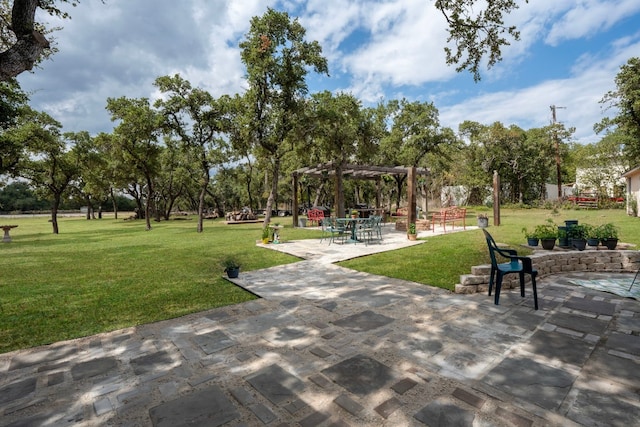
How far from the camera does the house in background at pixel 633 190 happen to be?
1611cm

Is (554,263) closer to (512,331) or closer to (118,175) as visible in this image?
(512,331)

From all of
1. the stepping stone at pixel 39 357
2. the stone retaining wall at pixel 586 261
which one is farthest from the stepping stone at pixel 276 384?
the stone retaining wall at pixel 586 261

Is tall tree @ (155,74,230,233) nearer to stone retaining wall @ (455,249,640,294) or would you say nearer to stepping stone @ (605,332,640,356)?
stone retaining wall @ (455,249,640,294)

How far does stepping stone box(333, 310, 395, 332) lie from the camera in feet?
11.2

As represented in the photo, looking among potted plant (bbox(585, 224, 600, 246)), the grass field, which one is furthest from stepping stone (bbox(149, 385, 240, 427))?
potted plant (bbox(585, 224, 600, 246))

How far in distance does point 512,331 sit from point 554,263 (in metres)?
3.46

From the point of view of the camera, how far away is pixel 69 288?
5473 mm

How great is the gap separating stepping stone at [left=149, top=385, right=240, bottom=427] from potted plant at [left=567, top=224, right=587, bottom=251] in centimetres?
739

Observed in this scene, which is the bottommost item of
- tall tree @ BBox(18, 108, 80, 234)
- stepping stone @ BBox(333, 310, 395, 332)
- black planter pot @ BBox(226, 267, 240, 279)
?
stepping stone @ BBox(333, 310, 395, 332)

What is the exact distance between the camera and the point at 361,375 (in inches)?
95.7

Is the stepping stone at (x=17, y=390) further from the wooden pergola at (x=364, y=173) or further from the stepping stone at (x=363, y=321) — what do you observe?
the wooden pergola at (x=364, y=173)

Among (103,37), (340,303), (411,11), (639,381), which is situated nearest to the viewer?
(639,381)

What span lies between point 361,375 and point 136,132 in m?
17.9

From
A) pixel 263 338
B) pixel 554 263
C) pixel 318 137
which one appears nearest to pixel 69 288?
pixel 263 338
